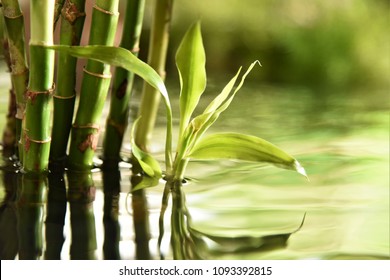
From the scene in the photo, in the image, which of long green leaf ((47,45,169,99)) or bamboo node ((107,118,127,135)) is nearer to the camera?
long green leaf ((47,45,169,99))

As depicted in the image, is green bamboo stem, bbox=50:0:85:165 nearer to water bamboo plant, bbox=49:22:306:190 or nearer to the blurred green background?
water bamboo plant, bbox=49:22:306:190

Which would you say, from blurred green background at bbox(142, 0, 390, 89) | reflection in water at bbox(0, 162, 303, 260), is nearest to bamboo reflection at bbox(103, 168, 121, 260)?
reflection in water at bbox(0, 162, 303, 260)

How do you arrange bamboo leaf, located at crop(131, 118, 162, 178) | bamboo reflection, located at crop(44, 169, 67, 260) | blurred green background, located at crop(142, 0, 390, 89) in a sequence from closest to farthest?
1. bamboo reflection, located at crop(44, 169, 67, 260)
2. bamboo leaf, located at crop(131, 118, 162, 178)
3. blurred green background, located at crop(142, 0, 390, 89)

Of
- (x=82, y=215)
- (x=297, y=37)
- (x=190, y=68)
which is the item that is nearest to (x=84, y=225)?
(x=82, y=215)

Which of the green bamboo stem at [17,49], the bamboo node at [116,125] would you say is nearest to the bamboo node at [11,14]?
the green bamboo stem at [17,49]

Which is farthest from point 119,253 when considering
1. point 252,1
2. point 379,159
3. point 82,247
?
point 252,1

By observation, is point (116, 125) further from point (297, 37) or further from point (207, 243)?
point (297, 37)
